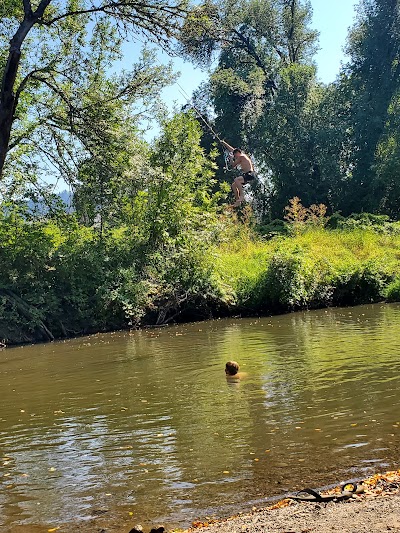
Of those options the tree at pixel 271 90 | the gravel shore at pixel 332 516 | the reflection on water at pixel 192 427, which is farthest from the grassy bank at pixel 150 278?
the tree at pixel 271 90

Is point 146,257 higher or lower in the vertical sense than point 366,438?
higher

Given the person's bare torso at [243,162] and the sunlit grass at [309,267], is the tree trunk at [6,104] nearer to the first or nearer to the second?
the person's bare torso at [243,162]

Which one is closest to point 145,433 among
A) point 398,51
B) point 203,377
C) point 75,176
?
point 203,377

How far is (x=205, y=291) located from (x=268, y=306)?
10.1 ft

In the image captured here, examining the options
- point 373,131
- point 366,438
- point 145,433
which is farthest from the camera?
point 373,131

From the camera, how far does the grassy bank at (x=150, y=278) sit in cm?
2358

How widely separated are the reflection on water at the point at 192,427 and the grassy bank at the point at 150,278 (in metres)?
7.05

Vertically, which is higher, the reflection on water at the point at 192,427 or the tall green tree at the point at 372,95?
the tall green tree at the point at 372,95

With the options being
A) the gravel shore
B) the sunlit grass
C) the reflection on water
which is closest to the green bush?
the sunlit grass

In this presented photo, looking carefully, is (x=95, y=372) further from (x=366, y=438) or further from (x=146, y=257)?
(x=146, y=257)

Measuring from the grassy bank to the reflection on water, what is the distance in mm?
7049

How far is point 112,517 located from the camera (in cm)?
582

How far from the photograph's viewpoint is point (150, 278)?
24875 mm

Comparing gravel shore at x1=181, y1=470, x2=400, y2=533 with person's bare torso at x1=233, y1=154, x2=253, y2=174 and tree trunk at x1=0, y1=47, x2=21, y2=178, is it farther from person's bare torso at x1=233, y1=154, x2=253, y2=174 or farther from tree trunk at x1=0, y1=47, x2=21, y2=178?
person's bare torso at x1=233, y1=154, x2=253, y2=174
